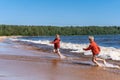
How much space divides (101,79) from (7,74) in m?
3.61

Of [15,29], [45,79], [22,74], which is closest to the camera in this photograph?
[45,79]

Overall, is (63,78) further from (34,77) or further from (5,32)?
(5,32)

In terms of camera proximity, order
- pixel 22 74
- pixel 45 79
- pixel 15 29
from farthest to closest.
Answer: pixel 15 29, pixel 22 74, pixel 45 79

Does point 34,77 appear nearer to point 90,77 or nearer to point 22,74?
point 22,74

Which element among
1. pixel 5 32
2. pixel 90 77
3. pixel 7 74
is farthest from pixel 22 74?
pixel 5 32

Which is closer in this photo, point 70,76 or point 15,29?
point 70,76

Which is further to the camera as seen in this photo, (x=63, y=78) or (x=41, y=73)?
(x=41, y=73)

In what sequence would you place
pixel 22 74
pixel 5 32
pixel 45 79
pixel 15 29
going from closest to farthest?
pixel 45 79, pixel 22 74, pixel 5 32, pixel 15 29

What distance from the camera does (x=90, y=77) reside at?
41.0ft

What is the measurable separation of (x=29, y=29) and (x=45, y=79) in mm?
180410

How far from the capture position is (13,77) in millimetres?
11602

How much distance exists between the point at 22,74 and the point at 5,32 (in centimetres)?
15946

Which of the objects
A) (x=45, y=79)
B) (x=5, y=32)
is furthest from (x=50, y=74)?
(x=5, y=32)

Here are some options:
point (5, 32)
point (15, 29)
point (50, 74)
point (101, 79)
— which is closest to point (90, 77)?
point (101, 79)
